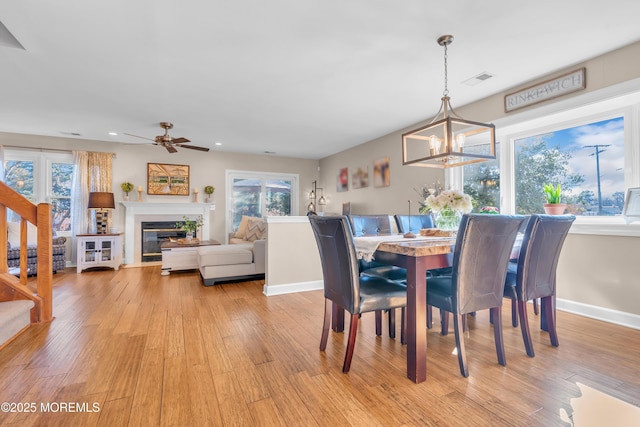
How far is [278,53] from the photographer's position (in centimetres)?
268

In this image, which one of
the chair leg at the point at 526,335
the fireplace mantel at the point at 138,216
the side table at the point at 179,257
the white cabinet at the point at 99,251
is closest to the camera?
the chair leg at the point at 526,335

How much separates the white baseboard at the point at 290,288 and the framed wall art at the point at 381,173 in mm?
2327

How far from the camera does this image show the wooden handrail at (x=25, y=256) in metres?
2.56

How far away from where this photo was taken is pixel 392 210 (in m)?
5.21

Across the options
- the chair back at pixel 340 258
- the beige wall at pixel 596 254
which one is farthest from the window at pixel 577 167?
the chair back at pixel 340 258

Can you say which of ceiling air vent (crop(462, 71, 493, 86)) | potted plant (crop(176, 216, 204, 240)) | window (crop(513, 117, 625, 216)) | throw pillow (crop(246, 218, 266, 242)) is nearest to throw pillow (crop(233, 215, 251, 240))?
throw pillow (crop(246, 218, 266, 242))

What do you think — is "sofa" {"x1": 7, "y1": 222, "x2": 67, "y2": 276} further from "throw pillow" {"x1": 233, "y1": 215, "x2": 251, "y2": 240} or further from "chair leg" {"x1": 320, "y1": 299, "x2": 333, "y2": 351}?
"chair leg" {"x1": 320, "y1": 299, "x2": 333, "y2": 351}

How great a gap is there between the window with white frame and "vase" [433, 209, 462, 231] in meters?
1.55

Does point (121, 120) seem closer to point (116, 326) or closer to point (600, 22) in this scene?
point (116, 326)

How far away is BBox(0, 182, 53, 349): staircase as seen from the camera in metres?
2.51

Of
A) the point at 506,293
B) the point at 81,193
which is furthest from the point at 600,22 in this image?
the point at 81,193

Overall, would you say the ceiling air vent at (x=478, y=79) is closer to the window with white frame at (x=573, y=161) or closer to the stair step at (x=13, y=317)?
the window with white frame at (x=573, y=161)

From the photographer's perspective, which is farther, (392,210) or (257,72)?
(392,210)

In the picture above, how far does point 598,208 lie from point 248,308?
3596mm
